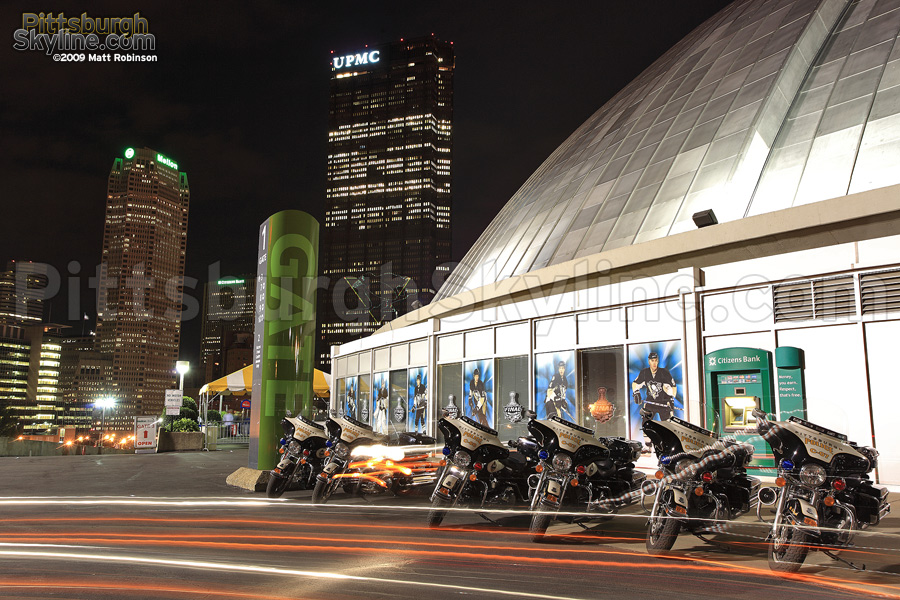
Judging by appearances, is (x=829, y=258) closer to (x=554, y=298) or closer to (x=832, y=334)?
(x=832, y=334)

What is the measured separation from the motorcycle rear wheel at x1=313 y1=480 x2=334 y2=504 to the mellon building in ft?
10.4

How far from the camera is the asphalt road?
566 cm

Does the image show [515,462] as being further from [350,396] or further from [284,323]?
[350,396]

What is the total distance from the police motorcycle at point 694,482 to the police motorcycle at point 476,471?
2006mm

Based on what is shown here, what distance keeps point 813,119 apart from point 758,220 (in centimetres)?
323

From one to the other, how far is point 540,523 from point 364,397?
18916mm

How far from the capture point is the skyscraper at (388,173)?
594 ft

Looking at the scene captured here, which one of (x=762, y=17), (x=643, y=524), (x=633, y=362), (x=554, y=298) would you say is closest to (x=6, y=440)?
(x=554, y=298)

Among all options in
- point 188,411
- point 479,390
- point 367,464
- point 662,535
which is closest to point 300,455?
point 367,464

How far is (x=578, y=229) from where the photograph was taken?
1802 centimetres

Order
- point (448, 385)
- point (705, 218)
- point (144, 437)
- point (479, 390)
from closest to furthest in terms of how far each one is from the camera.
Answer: point (705, 218)
point (479, 390)
point (448, 385)
point (144, 437)

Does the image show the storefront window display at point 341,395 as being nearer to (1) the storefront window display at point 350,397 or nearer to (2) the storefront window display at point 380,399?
(1) the storefront window display at point 350,397

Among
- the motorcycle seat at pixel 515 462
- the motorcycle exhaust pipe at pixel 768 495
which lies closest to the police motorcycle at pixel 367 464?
the motorcycle seat at pixel 515 462

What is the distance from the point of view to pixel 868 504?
646 centimetres
